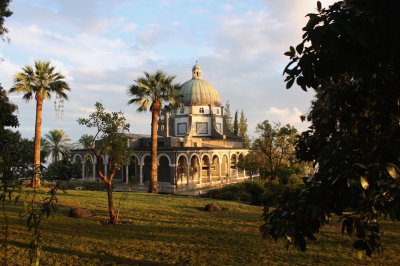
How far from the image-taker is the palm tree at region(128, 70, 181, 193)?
2900 centimetres

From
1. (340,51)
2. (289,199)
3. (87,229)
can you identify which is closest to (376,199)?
(289,199)

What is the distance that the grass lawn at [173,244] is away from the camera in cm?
888

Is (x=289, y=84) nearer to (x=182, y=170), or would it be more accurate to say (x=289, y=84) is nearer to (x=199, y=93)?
(x=182, y=170)

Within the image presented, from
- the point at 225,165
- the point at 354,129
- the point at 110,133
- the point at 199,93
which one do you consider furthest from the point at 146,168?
the point at 354,129

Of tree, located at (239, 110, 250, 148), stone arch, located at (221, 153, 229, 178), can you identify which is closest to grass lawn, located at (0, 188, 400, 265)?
stone arch, located at (221, 153, 229, 178)

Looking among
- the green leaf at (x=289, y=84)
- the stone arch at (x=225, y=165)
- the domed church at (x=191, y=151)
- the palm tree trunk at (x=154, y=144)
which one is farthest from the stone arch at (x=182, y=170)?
the green leaf at (x=289, y=84)

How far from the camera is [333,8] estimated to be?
2.81m

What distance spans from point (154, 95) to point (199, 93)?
2524 centimetres

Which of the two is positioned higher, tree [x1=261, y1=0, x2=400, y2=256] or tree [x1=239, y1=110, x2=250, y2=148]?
tree [x1=239, y1=110, x2=250, y2=148]

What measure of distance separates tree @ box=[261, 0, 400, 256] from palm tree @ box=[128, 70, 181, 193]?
2586 cm

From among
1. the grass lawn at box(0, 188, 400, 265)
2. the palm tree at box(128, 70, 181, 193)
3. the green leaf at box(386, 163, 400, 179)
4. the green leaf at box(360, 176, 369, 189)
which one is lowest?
the grass lawn at box(0, 188, 400, 265)

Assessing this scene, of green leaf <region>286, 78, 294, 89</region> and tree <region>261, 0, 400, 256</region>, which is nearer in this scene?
tree <region>261, 0, 400, 256</region>

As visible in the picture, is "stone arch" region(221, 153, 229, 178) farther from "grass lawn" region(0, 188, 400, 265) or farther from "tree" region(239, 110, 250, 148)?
"grass lawn" region(0, 188, 400, 265)

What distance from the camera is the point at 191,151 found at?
40.2 metres
